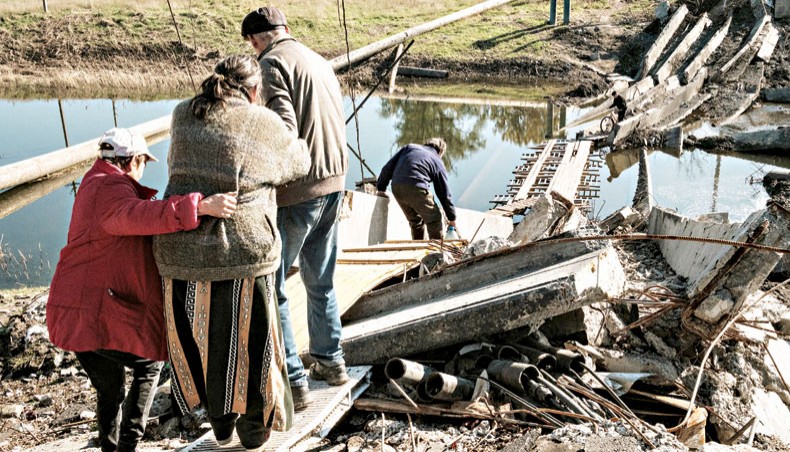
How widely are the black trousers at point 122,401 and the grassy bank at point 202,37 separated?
22.8 m

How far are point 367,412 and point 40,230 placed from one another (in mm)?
9052

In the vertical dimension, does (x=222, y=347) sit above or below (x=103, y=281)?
below

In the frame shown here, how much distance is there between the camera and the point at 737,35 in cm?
2720

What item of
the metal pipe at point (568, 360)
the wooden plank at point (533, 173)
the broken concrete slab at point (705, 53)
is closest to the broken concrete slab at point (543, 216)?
the metal pipe at point (568, 360)

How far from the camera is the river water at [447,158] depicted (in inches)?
453

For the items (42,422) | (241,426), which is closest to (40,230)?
(42,422)

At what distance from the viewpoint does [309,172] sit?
11.5 ft

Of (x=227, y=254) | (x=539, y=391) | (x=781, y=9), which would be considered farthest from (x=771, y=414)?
(x=781, y=9)

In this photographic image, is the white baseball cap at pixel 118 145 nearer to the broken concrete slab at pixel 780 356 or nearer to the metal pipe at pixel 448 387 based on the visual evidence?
the metal pipe at pixel 448 387

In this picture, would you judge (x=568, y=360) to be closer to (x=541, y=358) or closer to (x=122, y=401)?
(x=541, y=358)

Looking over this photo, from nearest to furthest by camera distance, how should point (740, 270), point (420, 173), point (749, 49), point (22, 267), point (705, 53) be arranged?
point (740, 270), point (420, 173), point (22, 267), point (705, 53), point (749, 49)

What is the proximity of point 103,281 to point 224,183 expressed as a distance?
2.28 ft

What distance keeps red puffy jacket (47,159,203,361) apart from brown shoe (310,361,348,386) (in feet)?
3.35

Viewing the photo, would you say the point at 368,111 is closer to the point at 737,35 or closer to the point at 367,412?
the point at 737,35
